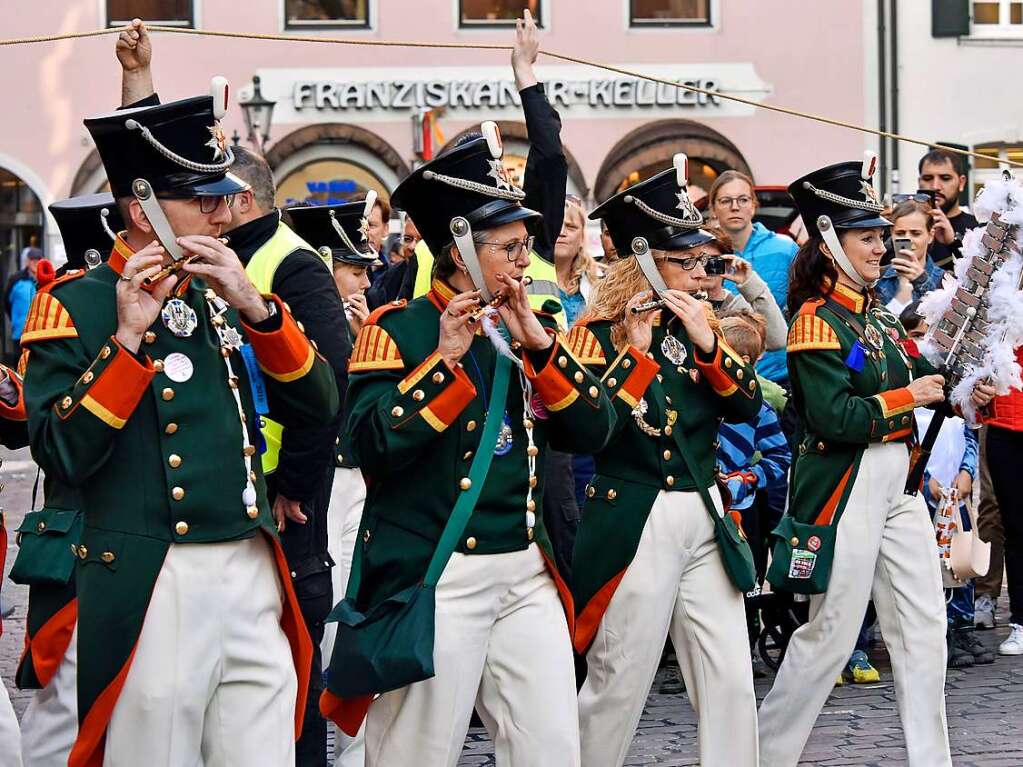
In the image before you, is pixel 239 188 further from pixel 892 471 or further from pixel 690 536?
pixel 892 471

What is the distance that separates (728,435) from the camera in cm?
805

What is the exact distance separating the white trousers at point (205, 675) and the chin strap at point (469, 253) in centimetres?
88

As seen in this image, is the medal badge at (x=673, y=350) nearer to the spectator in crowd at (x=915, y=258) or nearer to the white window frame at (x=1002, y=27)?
the spectator in crowd at (x=915, y=258)

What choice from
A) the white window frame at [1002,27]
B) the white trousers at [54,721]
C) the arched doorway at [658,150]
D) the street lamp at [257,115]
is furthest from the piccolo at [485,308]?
the white window frame at [1002,27]

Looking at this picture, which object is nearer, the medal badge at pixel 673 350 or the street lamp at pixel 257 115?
the medal badge at pixel 673 350

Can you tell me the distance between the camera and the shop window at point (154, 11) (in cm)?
2517

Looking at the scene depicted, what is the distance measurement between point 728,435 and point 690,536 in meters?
2.34

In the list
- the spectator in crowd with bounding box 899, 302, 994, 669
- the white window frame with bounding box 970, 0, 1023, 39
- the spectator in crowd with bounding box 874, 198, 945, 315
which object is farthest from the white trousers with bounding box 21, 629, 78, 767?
the white window frame with bounding box 970, 0, 1023, 39

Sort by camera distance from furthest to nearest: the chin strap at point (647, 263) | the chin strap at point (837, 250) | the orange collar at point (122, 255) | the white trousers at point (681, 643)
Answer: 1. the chin strap at point (837, 250)
2. the chin strap at point (647, 263)
3. the white trousers at point (681, 643)
4. the orange collar at point (122, 255)

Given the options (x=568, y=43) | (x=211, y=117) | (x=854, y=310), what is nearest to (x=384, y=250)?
(x=854, y=310)

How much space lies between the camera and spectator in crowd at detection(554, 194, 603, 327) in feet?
27.9

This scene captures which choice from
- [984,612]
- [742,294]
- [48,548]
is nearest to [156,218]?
[48,548]

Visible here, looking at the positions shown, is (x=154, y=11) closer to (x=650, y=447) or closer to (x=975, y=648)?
(x=975, y=648)

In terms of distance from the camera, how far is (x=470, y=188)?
4680mm
